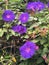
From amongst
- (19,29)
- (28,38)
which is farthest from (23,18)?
(28,38)

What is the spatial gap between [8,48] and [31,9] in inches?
16.9

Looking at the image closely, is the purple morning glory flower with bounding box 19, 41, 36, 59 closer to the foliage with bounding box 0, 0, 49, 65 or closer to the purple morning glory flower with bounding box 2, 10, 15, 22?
the foliage with bounding box 0, 0, 49, 65

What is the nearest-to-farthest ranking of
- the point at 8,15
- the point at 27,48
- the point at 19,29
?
1. the point at 27,48
2. the point at 19,29
3. the point at 8,15

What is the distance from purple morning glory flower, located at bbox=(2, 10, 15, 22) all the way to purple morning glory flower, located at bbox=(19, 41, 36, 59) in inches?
13.1

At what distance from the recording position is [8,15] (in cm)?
236

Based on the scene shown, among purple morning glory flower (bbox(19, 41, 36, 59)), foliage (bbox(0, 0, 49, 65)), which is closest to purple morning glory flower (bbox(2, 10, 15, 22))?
foliage (bbox(0, 0, 49, 65))

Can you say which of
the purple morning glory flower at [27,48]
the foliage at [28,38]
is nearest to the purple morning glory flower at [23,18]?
the foliage at [28,38]

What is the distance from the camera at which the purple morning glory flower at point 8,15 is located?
232cm

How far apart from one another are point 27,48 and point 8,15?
15.4 inches

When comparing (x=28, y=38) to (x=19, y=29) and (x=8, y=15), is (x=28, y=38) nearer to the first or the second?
(x=19, y=29)

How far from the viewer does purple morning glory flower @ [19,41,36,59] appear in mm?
2080

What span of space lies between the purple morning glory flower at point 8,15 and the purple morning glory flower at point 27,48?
33 centimetres

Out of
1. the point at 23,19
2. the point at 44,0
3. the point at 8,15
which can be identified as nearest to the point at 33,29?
the point at 23,19

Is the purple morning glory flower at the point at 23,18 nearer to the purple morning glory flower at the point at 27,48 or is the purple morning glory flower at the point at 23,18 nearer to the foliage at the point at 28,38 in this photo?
the foliage at the point at 28,38
